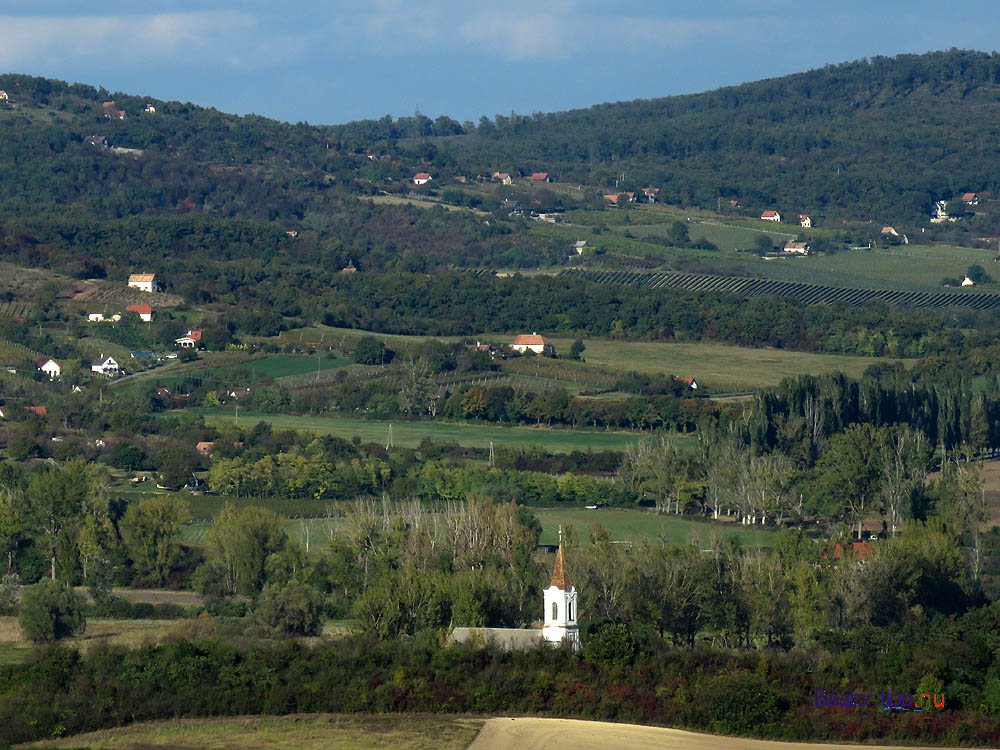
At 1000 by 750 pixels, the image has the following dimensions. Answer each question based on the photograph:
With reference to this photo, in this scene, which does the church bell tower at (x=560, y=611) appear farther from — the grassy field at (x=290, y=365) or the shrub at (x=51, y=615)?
the grassy field at (x=290, y=365)

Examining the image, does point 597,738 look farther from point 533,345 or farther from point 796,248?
point 796,248

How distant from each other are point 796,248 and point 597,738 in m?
145

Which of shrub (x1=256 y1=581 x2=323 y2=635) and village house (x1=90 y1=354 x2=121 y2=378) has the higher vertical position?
village house (x1=90 y1=354 x2=121 y2=378)

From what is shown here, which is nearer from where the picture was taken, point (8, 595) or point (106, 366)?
point (8, 595)

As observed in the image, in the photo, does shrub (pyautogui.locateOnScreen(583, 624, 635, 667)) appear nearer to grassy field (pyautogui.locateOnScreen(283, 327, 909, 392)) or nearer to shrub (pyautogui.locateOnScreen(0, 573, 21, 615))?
shrub (pyautogui.locateOnScreen(0, 573, 21, 615))

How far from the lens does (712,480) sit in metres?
75.5

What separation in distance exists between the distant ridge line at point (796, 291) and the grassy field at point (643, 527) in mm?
73627

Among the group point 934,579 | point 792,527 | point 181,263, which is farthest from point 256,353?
point 934,579

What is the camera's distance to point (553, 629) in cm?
5041

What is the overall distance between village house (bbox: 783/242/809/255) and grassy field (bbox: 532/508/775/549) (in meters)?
110

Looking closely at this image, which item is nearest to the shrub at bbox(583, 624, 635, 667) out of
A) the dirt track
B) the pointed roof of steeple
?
the pointed roof of steeple

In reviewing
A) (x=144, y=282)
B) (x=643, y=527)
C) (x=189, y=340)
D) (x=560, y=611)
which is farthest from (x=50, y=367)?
(x=560, y=611)

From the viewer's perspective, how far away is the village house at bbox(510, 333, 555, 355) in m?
122

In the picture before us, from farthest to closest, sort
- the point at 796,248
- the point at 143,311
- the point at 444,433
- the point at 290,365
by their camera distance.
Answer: the point at 796,248 → the point at 143,311 → the point at 290,365 → the point at 444,433
